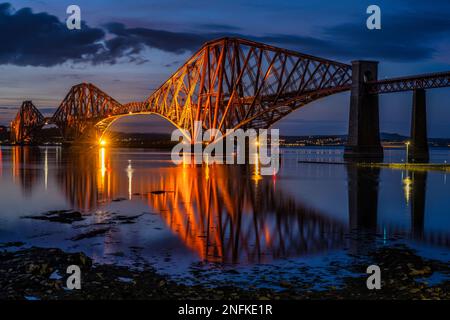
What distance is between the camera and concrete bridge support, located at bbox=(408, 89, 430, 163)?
6159 cm

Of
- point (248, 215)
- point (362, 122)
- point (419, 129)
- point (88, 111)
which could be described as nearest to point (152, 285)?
point (248, 215)

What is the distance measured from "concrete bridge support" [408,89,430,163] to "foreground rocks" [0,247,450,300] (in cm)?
5196

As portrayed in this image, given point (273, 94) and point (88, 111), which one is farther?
point (88, 111)

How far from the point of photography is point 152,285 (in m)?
10.7

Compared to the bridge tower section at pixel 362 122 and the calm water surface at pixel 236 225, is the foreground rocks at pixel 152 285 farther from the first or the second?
the bridge tower section at pixel 362 122

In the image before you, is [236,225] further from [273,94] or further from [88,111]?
[88,111]

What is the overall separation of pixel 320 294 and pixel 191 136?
98665mm

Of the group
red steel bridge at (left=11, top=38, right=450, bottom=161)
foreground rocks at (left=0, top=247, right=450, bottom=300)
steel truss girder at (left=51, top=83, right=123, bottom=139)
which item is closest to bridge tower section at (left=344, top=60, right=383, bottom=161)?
red steel bridge at (left=11, top=38, right=450, bottom=161)

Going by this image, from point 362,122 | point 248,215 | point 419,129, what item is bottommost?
point 248,215

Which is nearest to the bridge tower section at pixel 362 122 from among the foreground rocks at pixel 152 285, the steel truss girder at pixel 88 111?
the foreground rocks at pixel 152 285

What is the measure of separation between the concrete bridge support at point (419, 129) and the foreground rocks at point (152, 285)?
52.0 meters

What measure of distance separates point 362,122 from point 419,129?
862 centimetres

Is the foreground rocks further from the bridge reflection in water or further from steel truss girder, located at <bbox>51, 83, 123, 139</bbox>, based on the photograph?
steel truss girder, located at <bbox>51, 83, 123, 139</bbox>

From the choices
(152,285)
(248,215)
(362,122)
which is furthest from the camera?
(362,122)
